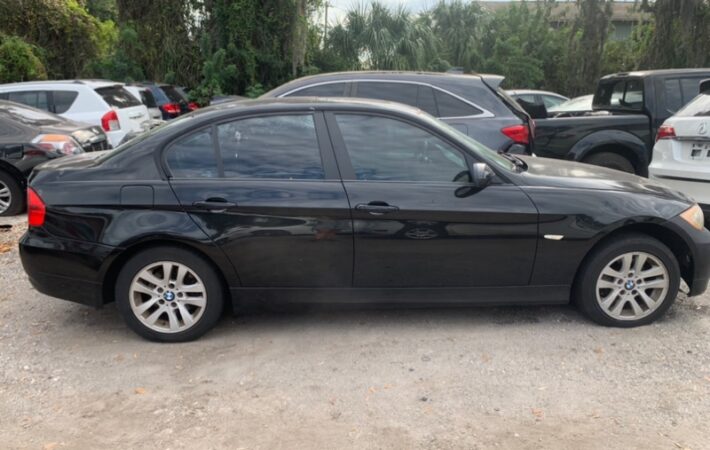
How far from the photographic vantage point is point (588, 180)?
170 inches

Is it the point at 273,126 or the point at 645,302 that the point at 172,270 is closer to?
the point at 273,126

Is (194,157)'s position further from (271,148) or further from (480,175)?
(480,175)

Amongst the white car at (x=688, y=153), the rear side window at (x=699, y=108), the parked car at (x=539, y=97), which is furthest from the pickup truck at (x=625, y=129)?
the parked car at (x=539, y=97)

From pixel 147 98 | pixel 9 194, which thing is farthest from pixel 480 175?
pixel 147 98

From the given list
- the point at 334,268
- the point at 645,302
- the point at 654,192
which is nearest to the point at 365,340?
the point at 334,268

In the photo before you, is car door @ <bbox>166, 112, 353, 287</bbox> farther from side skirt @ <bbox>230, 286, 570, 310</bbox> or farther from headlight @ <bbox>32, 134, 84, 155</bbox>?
headlight @ <bbox>32, 134, 84, 155</bbox>

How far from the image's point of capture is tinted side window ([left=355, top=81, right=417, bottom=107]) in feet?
21.9

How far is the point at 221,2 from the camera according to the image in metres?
16.1

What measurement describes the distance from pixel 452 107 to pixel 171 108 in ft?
27.8

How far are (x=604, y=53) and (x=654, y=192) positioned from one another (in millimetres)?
20077

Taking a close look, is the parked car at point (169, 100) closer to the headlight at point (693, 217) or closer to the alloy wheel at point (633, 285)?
the alloy wheel at point (633, 285)

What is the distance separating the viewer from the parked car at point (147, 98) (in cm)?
1169

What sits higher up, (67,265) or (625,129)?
(625,129)

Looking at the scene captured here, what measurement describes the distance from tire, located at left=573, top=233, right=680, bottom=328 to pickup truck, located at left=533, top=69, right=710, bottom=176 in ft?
11.9
